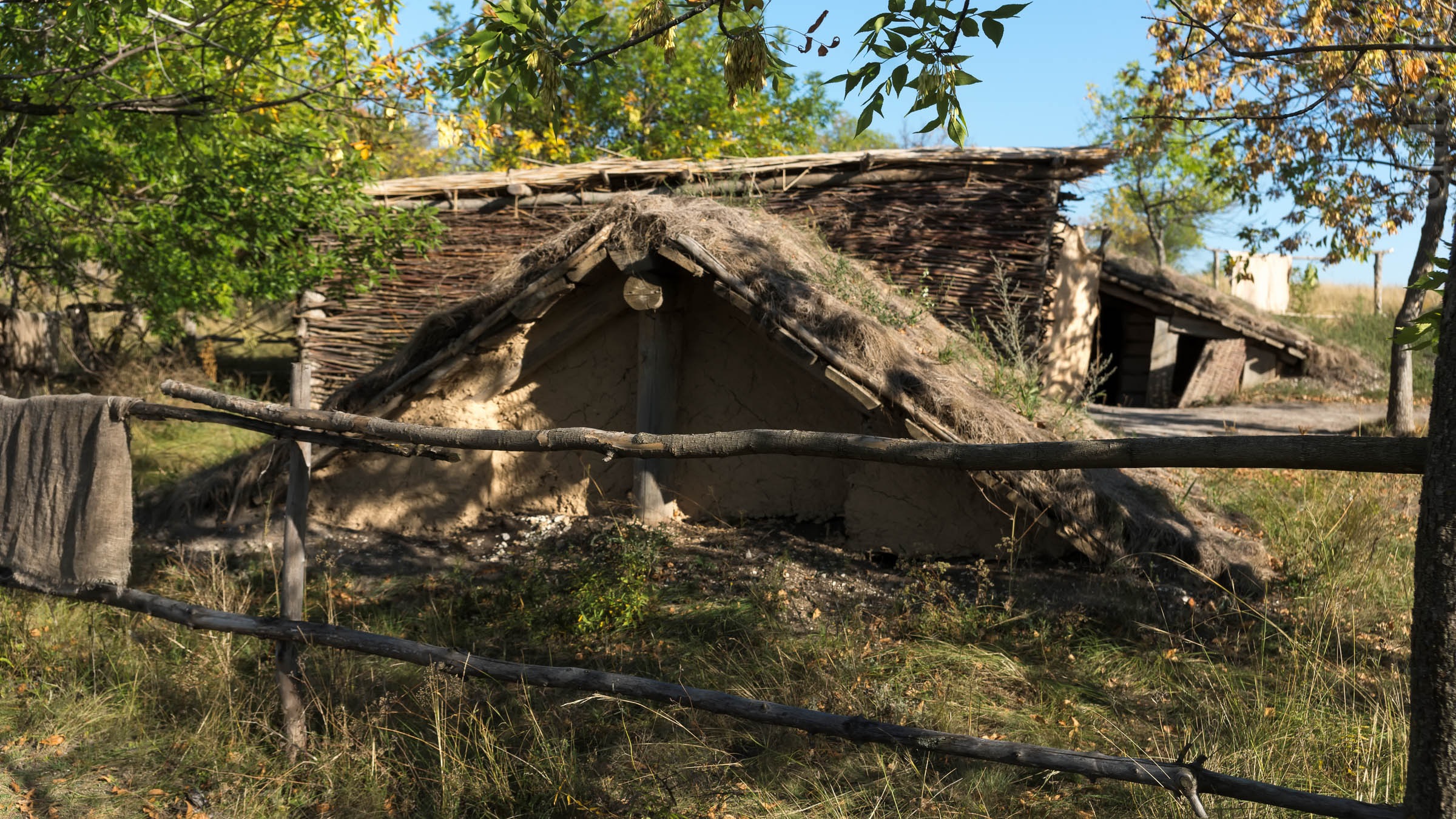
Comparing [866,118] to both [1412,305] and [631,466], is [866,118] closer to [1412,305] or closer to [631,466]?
[631,466]

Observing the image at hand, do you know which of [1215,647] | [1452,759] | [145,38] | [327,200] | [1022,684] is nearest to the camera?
[1452,759]

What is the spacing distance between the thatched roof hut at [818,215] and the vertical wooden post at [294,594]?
4361 millimetres

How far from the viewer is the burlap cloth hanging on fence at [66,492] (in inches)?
162

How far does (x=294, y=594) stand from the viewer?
400cm

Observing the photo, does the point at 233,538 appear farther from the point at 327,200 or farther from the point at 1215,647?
the point at 1215,647

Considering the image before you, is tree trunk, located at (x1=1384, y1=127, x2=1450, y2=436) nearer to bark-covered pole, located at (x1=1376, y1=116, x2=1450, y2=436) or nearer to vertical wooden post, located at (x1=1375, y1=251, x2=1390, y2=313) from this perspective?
bark-covered pole, located at (x1=1376, y1=116, x2=1450, y2=436)

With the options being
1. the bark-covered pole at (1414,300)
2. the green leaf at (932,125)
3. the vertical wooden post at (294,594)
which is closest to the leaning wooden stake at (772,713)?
the vertical wooden post at (294,594)

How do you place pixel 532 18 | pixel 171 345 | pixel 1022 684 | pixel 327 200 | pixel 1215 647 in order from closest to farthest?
pixel 532 18 < pixel 1022 684 < pixel 1215 647 < pixel 327 200 < pixel 171 345

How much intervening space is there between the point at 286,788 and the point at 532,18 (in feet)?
10.4

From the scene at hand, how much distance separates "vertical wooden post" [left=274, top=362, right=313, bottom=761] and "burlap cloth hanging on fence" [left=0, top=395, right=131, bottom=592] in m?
0.73

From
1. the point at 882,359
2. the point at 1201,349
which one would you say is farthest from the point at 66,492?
the point at 1201,349

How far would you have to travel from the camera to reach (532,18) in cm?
Result: 358

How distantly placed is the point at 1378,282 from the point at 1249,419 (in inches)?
453

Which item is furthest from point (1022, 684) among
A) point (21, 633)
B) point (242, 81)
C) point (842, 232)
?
point (242, 81)
